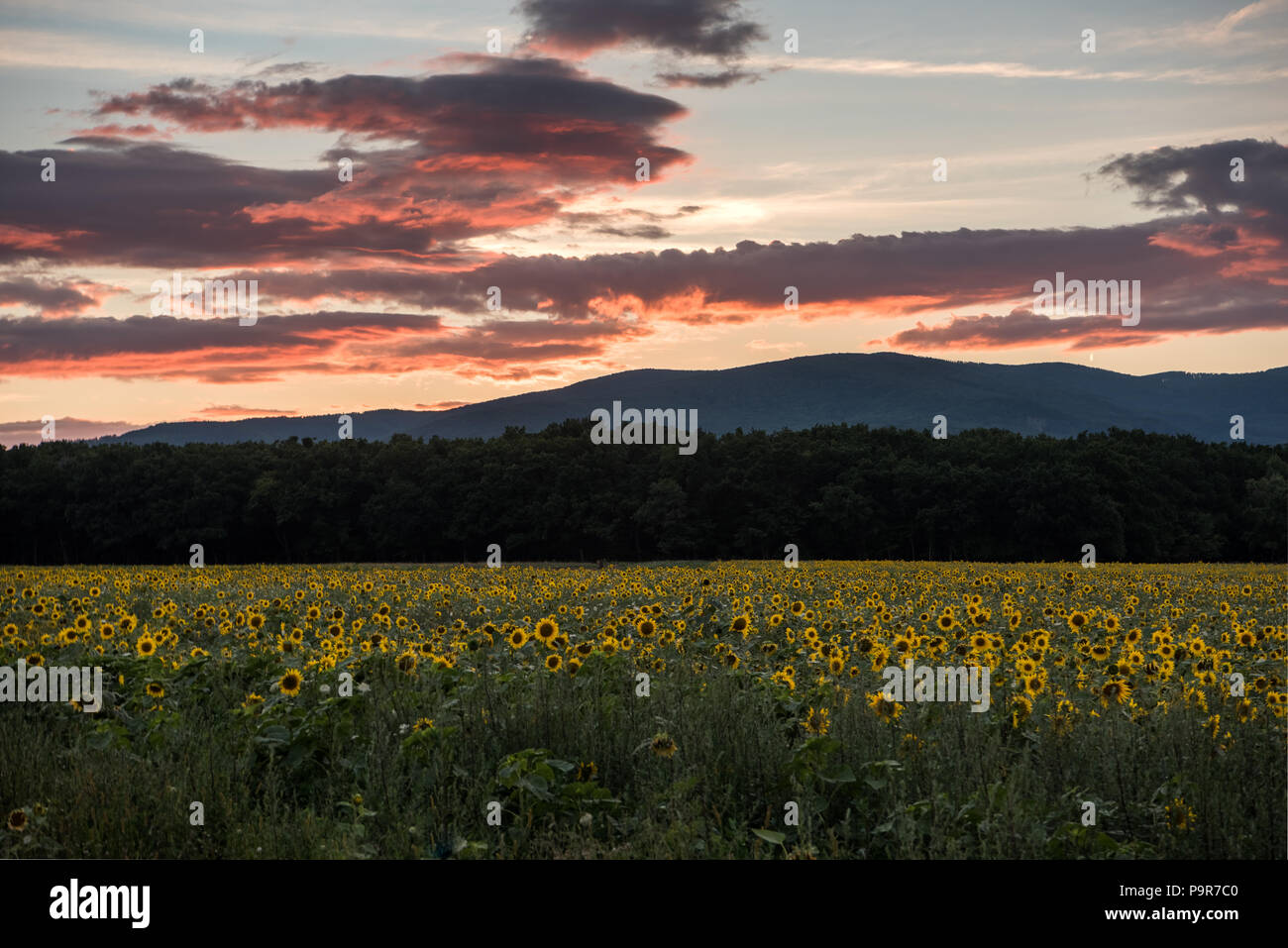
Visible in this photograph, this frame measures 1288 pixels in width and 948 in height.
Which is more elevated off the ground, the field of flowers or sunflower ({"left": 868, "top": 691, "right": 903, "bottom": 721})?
sunflower ({"left": 868, "top": 691, "right": 903, "bottom": 721})

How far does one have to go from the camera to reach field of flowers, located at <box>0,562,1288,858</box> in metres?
6.18

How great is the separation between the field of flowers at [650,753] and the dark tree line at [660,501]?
66012mm

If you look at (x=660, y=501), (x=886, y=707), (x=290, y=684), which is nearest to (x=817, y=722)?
(x=886, y=707)

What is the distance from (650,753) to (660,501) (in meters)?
73.1

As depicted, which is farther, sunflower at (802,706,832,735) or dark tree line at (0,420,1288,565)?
dark tree line at (0,420,1288,565)

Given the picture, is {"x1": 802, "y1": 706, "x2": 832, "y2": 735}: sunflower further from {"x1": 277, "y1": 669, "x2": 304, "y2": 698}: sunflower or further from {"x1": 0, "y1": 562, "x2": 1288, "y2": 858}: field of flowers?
{"x1": 277, "y1": 669, "x2": 304, "y2": 698}: sunflower

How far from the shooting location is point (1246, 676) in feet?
29.6

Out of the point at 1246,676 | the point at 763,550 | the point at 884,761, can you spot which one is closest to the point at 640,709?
the point at 884,761

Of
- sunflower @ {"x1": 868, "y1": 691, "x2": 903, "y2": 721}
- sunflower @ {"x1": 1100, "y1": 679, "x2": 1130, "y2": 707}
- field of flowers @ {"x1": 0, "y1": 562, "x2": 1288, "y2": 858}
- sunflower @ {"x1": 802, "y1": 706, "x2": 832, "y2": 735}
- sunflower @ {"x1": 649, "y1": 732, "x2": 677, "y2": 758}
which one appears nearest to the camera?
field of flowers @ {"x1": 0, "y1": 562, "x2": 1288, "y2": 858}

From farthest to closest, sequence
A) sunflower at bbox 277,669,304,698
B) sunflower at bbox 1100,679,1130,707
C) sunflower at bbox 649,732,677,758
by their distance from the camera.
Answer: sunflower at bbox 277,669,304,698 → sunflower at bbox 1100,679,1130,707 → sunflower at bbox 649,732,677,758

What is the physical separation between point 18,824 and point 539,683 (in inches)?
141

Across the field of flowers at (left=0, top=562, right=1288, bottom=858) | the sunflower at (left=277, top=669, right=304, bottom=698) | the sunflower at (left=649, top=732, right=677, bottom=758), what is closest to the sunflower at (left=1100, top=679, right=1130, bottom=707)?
the field of flowers at (left=0, top=562, right=1288, bottom=858)

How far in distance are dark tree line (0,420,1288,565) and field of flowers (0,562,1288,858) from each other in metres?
66.0
